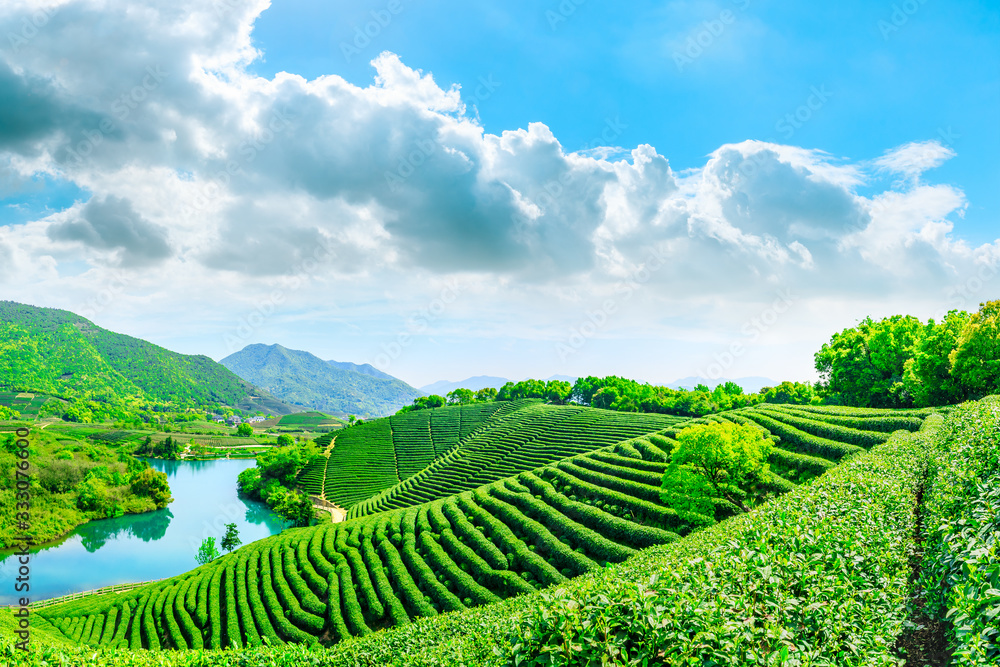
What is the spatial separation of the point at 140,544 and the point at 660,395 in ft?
249

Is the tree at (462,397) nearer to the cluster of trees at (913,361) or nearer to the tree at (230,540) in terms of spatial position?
the tree at (230,540)

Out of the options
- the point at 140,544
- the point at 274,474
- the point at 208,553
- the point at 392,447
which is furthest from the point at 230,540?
the point at 392,447

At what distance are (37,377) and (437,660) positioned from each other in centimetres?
22485

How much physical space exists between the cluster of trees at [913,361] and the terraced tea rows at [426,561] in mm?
9402

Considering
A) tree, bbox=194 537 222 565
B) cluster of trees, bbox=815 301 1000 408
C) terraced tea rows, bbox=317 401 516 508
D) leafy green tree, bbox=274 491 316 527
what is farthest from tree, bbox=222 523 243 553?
cluster of trees, bbox=815 301 1000 408

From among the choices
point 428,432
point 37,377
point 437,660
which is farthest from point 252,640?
point 37,377

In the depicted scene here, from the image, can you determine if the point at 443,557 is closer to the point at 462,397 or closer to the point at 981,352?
the point at 981,352

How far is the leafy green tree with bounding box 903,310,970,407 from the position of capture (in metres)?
29.6

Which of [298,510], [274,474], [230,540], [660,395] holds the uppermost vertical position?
[660,395]

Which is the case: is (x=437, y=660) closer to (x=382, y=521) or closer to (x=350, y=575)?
(x=350, y=575)

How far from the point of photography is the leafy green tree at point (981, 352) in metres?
25.2

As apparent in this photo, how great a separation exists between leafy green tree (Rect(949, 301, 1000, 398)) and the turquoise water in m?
67.4

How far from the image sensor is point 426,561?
81.5ft

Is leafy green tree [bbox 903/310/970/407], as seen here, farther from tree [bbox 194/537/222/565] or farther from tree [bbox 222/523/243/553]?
tree [bbox 222/523/243/553]
